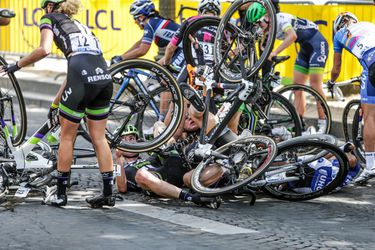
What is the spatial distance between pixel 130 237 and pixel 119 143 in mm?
2028

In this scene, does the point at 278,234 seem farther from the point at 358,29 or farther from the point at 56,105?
the point at 358,29

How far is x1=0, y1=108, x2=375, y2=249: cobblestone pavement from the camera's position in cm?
767

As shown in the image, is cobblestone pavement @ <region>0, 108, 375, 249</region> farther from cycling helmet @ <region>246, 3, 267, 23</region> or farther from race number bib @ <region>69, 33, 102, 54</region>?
cycling helmet @ <region>246, 3, 267, 23</region>

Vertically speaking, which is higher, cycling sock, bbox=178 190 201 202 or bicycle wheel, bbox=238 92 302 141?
bicycle wheel, bbox=238 92 302 141

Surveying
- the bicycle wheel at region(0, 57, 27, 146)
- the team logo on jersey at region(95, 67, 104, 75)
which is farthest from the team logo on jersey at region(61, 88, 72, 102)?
the bicycle wheel at region(0, 57, 27, 146)

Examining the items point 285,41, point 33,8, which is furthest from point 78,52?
point 33,8

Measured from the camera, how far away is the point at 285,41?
12.5m

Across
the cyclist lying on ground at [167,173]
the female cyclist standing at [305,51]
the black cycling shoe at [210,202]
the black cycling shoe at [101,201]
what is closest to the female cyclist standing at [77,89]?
the black cycling shoe at [101,201]

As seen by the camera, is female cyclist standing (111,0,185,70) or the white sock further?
female cyclist standing (111,0,185,70)

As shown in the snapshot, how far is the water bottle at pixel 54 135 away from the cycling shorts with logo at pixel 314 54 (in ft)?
15.1

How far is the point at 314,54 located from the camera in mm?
13062

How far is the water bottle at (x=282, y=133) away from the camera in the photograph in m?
11.5

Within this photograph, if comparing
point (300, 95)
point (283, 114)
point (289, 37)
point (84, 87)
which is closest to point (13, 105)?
point (84, 87)

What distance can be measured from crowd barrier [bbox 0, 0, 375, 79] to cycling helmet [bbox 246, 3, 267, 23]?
6796 mm
